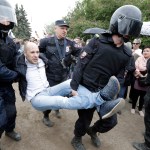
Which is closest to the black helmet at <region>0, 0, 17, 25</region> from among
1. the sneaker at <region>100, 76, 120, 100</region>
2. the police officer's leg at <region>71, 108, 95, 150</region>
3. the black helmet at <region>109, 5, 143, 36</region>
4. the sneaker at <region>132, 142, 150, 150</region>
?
the black helmet at <region>109, 5, 143, 36</region>

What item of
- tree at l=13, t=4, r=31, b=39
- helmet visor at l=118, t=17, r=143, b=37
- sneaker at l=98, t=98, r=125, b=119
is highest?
helmet visor at l=118, t=17, r=143, b=37

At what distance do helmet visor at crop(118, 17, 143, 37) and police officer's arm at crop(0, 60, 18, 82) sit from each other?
5.40 ft

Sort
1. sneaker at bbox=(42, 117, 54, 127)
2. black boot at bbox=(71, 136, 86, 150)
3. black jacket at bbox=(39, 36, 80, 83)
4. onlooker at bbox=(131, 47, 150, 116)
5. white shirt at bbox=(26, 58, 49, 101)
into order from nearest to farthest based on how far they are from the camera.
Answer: white shirt at bbox=(26, 58, 49, 101)
black boot at bbox=(71, 136, 86, 150)
black jacket at bbox=(39, 36, 80, 83)
sneaker at bbox=(42, 117, 54, 127)
onlooker at bbox=(131, 47, 150, 116)

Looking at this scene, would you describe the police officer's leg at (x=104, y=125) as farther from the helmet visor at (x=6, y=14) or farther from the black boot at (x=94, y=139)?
the helmet visor at (x=6, y=14)

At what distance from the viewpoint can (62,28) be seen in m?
4.71

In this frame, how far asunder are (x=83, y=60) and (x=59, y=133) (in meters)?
1.81

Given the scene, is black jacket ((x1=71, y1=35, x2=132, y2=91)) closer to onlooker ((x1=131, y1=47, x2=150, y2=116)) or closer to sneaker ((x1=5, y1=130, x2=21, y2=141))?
sneaker ((x1=5, y1=130, x2=21, y2=141))

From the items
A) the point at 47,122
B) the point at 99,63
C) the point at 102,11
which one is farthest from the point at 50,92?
the point at 102,11

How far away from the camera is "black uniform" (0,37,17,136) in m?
3.38

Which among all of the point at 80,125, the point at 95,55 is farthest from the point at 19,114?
the point at 95,55

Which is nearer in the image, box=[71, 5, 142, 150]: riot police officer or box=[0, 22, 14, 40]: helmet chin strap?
box=[71, 5, 142, 150]: riot police officer

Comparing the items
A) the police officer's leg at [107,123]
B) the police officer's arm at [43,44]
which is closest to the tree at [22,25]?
the police officer's arm at [43,44]

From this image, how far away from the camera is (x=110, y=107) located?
334 centimetres

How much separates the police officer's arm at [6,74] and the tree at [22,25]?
122ft
